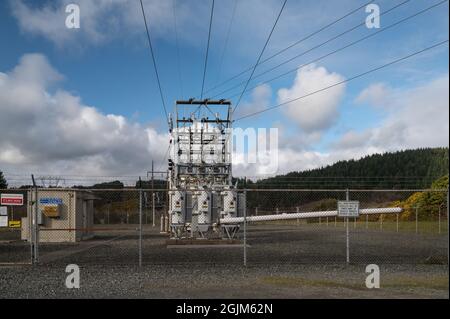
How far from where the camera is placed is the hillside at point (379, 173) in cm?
8806

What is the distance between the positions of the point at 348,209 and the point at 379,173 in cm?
10304

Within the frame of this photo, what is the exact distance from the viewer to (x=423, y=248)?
2131cm

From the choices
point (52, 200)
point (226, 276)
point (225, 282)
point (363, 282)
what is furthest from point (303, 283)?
point (52, 200)

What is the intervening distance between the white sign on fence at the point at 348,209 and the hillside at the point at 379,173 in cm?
6118

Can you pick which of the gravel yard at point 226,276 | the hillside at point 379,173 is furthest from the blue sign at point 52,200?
the hillside at point 379,173

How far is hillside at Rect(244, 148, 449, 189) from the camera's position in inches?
3467

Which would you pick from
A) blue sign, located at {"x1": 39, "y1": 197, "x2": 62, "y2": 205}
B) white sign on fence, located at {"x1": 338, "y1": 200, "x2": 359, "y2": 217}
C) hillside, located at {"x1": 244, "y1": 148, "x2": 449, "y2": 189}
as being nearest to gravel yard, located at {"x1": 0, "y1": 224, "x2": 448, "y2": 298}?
white sign on fence, located at {"x1": 338, "y1": 200, "x2": 359, "y2": 217}

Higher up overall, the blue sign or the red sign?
the red sign

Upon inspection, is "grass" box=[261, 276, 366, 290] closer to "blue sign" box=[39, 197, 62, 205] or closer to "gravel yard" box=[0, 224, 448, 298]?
"gravel yard" box=[0, 224, 448, 298]

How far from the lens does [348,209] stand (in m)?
14.9

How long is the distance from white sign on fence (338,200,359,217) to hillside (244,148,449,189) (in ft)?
201
